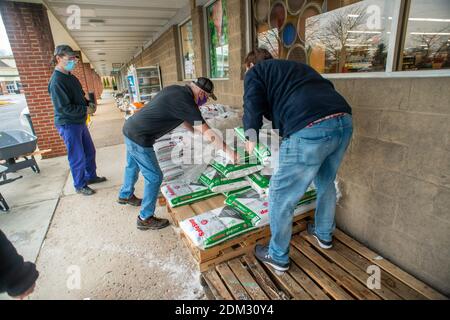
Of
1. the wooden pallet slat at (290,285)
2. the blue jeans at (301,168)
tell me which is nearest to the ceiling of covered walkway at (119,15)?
the blue jeans at (301,168)

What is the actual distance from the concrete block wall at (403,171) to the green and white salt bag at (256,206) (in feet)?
1.29

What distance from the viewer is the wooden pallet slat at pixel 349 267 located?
5.27 feet

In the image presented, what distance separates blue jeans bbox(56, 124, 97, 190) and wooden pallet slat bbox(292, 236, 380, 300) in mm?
2839

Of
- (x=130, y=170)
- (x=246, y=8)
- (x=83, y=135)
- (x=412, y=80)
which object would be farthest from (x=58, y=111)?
(x=412, y=80)

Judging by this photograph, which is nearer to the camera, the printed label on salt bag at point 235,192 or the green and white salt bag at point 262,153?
the green and white salt bag at point 262,153

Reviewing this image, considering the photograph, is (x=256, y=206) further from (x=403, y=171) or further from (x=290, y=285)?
(x=403, y=171)

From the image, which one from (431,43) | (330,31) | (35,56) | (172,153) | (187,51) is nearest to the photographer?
(431,43)

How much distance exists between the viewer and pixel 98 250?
2318 mm

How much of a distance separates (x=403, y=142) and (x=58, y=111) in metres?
3.54

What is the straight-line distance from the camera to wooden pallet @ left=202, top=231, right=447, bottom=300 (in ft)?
5.32

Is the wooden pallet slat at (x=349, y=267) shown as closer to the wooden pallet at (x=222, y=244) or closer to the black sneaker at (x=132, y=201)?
the wooden pallet at (x=222, y=244)

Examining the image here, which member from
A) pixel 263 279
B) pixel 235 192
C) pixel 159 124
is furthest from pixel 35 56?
pixel 263 279

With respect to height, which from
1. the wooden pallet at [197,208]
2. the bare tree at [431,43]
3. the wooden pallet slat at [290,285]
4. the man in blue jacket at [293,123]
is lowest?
the wooden pallet slat at [290,285]

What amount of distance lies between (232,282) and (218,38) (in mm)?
3979
